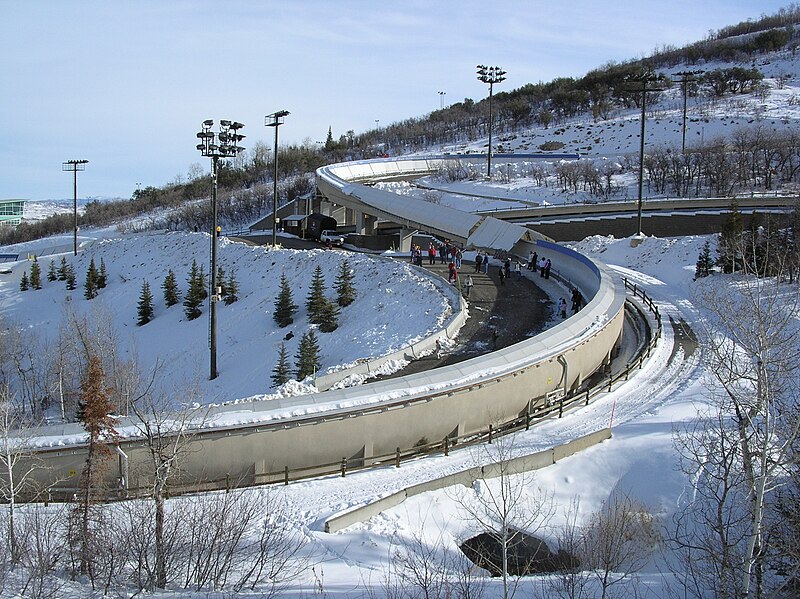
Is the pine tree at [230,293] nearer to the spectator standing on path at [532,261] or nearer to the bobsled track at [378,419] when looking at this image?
the spectator standing on path at [532,261]

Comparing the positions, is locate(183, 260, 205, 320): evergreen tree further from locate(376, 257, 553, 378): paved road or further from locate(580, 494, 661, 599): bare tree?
locate(580, 494, 661, 599): bare tree

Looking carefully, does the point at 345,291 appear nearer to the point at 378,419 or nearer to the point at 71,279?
the point at 378,419

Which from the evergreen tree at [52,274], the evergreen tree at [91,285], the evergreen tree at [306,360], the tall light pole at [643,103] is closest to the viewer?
the evergreen tree at [306,360]

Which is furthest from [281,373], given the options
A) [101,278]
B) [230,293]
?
[101,278]

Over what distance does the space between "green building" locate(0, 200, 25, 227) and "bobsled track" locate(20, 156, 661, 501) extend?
375 ft

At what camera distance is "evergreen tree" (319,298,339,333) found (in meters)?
30.8

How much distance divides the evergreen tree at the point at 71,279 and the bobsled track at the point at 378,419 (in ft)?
117

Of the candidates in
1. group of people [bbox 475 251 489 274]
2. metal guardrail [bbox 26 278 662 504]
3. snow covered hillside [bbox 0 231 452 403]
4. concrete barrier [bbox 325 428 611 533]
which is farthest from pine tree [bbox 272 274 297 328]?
concrete barrier [bbox 325 428 611 533]

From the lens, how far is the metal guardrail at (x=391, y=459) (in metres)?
14.3

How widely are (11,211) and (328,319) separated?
110332 millimetres

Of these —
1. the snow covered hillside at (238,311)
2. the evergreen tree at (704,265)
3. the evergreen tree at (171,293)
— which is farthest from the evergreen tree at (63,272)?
the evergreen tree at (704,265)

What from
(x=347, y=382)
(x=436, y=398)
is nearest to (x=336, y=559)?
(x=436, y=398)

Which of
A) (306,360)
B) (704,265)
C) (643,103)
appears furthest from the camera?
(643,103)

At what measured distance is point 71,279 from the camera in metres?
52.5
